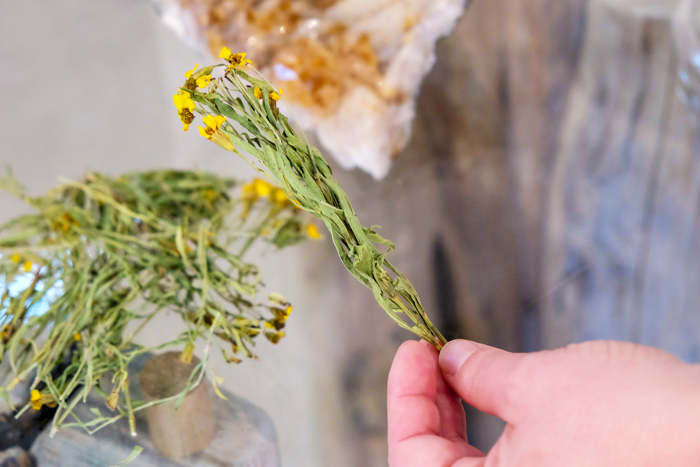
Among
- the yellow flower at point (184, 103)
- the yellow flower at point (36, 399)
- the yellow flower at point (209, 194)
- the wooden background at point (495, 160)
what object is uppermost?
the wooden background at point (495, 160)

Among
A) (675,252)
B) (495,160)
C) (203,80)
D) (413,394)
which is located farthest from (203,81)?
(675,252)

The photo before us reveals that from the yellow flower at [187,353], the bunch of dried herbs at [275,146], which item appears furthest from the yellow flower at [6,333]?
the bunch of dried herbs at [275,146]

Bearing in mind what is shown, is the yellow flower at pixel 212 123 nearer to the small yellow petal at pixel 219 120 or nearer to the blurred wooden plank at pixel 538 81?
the small yellow petal at pixel 219 120

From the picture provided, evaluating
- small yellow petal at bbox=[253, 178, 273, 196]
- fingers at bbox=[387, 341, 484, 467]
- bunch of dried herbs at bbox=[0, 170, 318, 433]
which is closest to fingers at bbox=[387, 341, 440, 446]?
fingers at bbox=[387, 341, 484, 467]

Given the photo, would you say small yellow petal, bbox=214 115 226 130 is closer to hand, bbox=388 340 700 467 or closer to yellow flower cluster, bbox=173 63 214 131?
yellow flower cluster, bbox=173 63 214 131

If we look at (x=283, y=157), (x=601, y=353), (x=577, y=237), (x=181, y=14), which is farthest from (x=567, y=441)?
(x=181, y=14)

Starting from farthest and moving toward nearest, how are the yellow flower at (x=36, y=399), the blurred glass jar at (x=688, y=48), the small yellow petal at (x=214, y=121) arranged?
the blurred glass jar at (x=688, y=48) < the yellow flower at (x=36, y=399) < the small yellow petal at (x=214, y=121)

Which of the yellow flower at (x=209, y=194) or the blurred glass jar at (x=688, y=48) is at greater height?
the blurred glass jar at (x=688, y=48)
